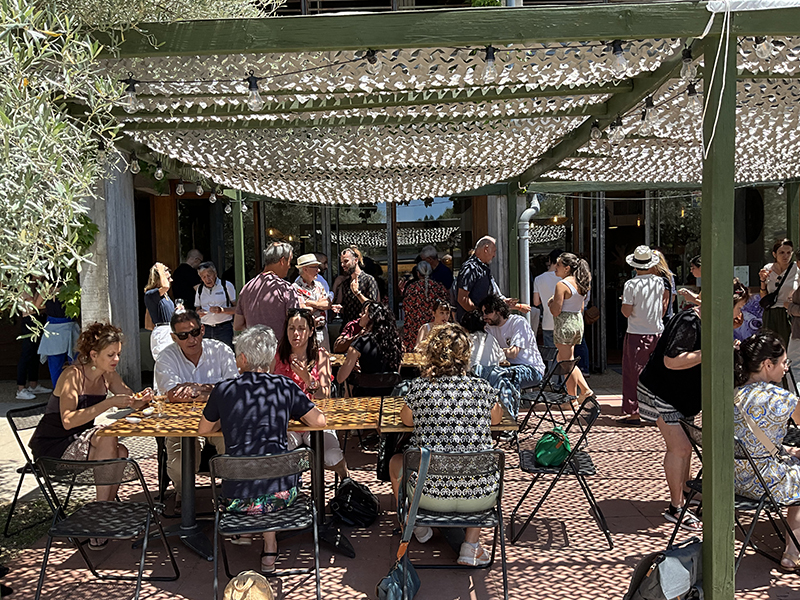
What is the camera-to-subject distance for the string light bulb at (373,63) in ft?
10.1

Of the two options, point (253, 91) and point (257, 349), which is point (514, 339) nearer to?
point (257, 349)

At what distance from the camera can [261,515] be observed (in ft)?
10.9

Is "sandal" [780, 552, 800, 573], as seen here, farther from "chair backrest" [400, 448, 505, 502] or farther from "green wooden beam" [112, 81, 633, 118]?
"green wooden beam" [112, 81, 633, 118]

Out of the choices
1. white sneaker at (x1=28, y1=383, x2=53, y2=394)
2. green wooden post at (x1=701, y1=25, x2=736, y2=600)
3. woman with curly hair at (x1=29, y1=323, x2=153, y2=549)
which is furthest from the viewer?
white sneaker at (x1=28, y1=383, x2=53, y2=394)

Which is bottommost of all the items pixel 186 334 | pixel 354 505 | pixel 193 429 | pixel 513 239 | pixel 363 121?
pixel 354 505

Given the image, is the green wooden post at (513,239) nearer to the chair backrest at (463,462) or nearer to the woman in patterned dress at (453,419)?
the woman in patterned dress at (453,419)

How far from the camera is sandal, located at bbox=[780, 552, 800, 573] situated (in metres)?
3.45

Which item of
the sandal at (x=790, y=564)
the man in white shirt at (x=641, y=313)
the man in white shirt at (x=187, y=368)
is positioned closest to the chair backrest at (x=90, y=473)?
the man in white shirt at (x=187, y=368)

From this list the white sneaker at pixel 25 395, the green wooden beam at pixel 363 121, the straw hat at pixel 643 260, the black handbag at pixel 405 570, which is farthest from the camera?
the white sneaker at pixel 25 395

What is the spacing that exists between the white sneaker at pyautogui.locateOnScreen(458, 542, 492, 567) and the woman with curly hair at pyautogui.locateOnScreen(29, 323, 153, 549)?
197cm

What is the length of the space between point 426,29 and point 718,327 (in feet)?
5.62

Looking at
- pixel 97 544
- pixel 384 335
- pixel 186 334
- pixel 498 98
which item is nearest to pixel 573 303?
pixel 384 335

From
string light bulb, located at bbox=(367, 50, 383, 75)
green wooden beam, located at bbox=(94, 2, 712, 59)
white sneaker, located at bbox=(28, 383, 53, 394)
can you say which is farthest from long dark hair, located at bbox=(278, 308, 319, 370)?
white sneaker, located at bbox=(28, 383, 53, 394)

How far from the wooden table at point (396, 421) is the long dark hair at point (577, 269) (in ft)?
10.2
